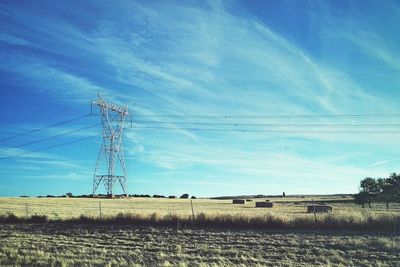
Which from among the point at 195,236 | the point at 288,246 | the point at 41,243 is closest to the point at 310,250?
the point at 288,246

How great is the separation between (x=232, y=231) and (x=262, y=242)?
176 inches

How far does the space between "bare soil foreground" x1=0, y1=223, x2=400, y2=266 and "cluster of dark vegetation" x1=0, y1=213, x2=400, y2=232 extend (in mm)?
1946

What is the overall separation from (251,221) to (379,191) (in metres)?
58.8

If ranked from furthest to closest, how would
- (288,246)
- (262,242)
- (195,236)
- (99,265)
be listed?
(195,236) → (262,242) → (288,246) → (99,265)

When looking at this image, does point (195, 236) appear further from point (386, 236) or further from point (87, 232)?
point (386, 236)

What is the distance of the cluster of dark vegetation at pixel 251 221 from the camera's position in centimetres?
2423

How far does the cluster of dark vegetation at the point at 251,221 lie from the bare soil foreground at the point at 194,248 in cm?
195

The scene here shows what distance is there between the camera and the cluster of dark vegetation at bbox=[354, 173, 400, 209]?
72750 millimetres

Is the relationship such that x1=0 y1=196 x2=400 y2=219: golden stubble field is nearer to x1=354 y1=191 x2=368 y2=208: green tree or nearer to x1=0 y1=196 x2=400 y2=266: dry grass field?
x1=0 y1=196 x2=400 y2=266: dry grass field

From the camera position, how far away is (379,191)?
76.6 meters

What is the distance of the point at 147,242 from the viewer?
21766 millimetres

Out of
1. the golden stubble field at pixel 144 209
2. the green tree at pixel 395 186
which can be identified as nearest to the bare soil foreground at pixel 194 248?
the golden stubble field at pixel 144 209

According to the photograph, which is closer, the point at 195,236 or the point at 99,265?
Result: the point at 99,265

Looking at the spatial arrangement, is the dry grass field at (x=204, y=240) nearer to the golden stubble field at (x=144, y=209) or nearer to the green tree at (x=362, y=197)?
the golden stubble field at (x=144, y=209)
